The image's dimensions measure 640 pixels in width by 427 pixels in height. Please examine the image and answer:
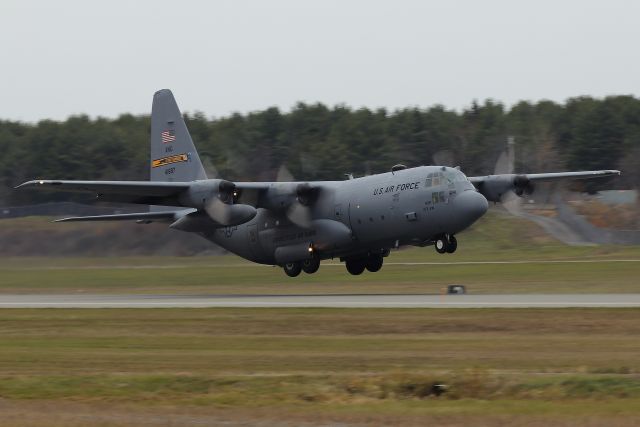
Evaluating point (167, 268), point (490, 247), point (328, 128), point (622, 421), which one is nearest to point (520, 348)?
point (622, 421)

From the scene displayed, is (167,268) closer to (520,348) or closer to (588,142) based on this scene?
(520,348)

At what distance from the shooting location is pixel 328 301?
113 feet

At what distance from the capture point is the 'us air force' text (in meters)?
37.0

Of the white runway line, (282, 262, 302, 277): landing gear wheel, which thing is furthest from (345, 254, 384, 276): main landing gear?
the white runway line

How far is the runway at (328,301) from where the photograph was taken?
102 feet

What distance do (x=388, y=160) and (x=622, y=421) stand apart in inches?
3497

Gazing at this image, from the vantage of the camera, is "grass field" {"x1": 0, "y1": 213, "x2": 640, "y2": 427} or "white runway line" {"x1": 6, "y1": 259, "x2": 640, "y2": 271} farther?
"white runway line" {"x1": 6, "y1": 259, "x2": 640, "y2": 271}

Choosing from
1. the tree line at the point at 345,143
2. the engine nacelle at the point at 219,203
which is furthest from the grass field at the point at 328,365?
the tree line at the point at 345,143

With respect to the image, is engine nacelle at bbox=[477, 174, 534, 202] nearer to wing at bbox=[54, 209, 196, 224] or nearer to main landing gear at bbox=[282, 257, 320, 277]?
main landing gear at bbox=[282, 257, 320, 277]

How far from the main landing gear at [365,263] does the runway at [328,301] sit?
3623 millimetres

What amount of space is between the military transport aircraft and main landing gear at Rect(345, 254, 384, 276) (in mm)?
39

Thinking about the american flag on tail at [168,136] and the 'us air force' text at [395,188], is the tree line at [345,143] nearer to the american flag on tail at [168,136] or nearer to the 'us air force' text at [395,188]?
the american flag on tail at [168,136]

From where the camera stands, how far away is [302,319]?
29422mm

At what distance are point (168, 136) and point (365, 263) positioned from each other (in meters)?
9.79
